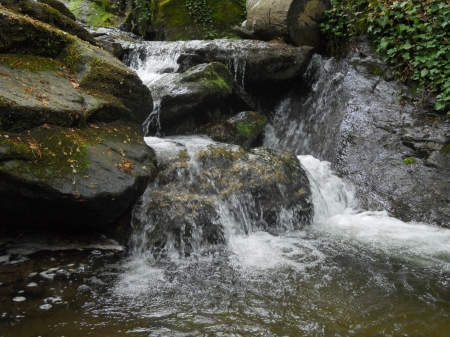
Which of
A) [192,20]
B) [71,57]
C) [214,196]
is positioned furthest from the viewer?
[192,20]

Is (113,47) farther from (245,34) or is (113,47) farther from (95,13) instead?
(95,13)

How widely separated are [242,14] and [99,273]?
36.7ft

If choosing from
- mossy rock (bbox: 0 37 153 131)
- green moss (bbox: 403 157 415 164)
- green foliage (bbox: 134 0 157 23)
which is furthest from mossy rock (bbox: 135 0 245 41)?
green moss (bbox: 403 157 415 164)

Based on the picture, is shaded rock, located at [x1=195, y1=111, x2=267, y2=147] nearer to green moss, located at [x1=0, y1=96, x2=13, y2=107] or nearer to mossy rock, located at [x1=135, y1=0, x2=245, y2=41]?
green moss, located at [x1=0, y1=96, x2=13, y2=107]

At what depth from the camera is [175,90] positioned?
816cm

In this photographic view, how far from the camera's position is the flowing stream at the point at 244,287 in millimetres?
3498

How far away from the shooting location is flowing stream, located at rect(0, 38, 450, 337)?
11.5 ft

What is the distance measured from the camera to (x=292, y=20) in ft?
→ 33.6

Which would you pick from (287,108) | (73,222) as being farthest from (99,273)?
(287,108)

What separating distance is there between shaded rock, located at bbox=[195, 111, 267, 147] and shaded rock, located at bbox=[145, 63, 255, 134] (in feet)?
1.35

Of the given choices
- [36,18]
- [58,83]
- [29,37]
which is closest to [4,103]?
[58,83]

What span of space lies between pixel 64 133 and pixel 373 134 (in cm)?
630

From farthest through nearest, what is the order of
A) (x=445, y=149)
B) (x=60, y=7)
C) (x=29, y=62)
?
(x=60, y=7) → (x=445, y=149) → (x=29, y=62)

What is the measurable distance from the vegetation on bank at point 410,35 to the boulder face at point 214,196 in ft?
11.9
